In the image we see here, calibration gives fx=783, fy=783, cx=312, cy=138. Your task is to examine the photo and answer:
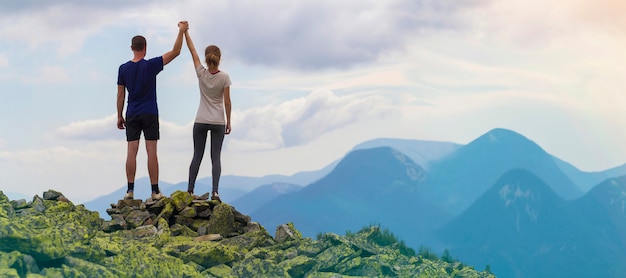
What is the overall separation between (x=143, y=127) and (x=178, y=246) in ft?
8.75

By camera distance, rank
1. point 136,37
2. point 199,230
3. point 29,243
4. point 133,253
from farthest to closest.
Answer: point 136,37
point 199,230
point 133,253
point 29,243

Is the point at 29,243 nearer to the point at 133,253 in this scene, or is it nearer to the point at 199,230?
the point at 133,253

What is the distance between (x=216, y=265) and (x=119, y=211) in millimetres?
2803

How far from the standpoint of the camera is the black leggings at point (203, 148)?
11.6 m

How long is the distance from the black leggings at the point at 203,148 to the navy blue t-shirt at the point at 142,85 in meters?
0.70

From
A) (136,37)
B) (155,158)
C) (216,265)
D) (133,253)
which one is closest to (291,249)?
(216,265)

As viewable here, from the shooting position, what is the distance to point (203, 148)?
1177 centimetres

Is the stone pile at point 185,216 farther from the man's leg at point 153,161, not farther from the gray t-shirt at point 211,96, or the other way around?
the gray t-shirt at point 211,96

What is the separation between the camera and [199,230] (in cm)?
1080

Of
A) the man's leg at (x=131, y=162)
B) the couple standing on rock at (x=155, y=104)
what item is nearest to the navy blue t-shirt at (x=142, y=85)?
the couple standing on rock at (x=155, y=104)

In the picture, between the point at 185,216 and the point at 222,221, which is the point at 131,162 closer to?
the point at 185,216

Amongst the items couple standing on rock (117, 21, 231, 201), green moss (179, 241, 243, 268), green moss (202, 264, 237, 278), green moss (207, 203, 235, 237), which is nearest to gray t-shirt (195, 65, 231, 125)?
couple standing on rock (117, 21, 231, 201)

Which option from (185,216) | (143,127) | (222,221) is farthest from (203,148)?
(222,221)

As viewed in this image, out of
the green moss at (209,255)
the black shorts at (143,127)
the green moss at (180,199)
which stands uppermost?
the black shorts at (143,127)
